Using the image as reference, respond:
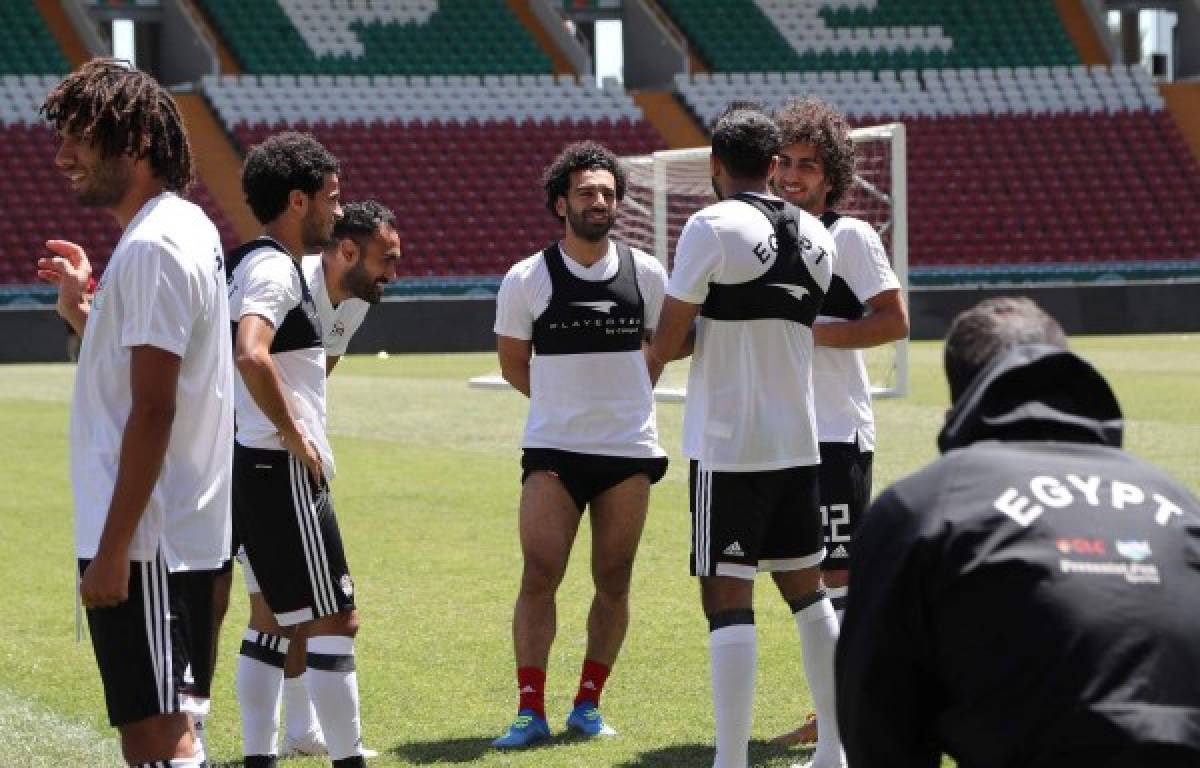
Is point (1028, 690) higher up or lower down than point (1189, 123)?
lower down

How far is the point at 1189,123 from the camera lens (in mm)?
45656

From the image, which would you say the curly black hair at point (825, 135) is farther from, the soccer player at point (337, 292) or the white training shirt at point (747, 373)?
the soccer player at point (337, 292)

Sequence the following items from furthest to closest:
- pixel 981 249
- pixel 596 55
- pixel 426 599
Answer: pixel 596 55, pixel 981 249, pixel 426 599

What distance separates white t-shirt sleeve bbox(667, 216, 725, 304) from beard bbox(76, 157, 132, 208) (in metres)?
1.95

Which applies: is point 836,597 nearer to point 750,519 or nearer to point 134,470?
point 750,519

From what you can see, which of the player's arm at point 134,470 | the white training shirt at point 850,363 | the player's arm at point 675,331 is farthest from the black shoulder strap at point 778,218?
the player's arm at point 134,470

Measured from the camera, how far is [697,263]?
5832mm

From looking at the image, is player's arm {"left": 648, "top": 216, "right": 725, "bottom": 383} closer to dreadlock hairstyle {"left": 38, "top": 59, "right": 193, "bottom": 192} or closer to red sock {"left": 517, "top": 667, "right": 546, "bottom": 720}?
red sock {"left": 517, "top": 667, "right": 546, "bottom": 720}

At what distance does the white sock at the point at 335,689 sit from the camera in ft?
18.4

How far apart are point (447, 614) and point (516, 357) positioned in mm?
2787

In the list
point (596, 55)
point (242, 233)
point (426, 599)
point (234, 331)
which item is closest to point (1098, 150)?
point (596, 55)

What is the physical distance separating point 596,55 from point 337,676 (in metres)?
44.3

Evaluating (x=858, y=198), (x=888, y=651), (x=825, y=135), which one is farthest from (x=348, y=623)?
(x=858, y=198)

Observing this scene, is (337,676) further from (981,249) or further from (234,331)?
(981,249)
